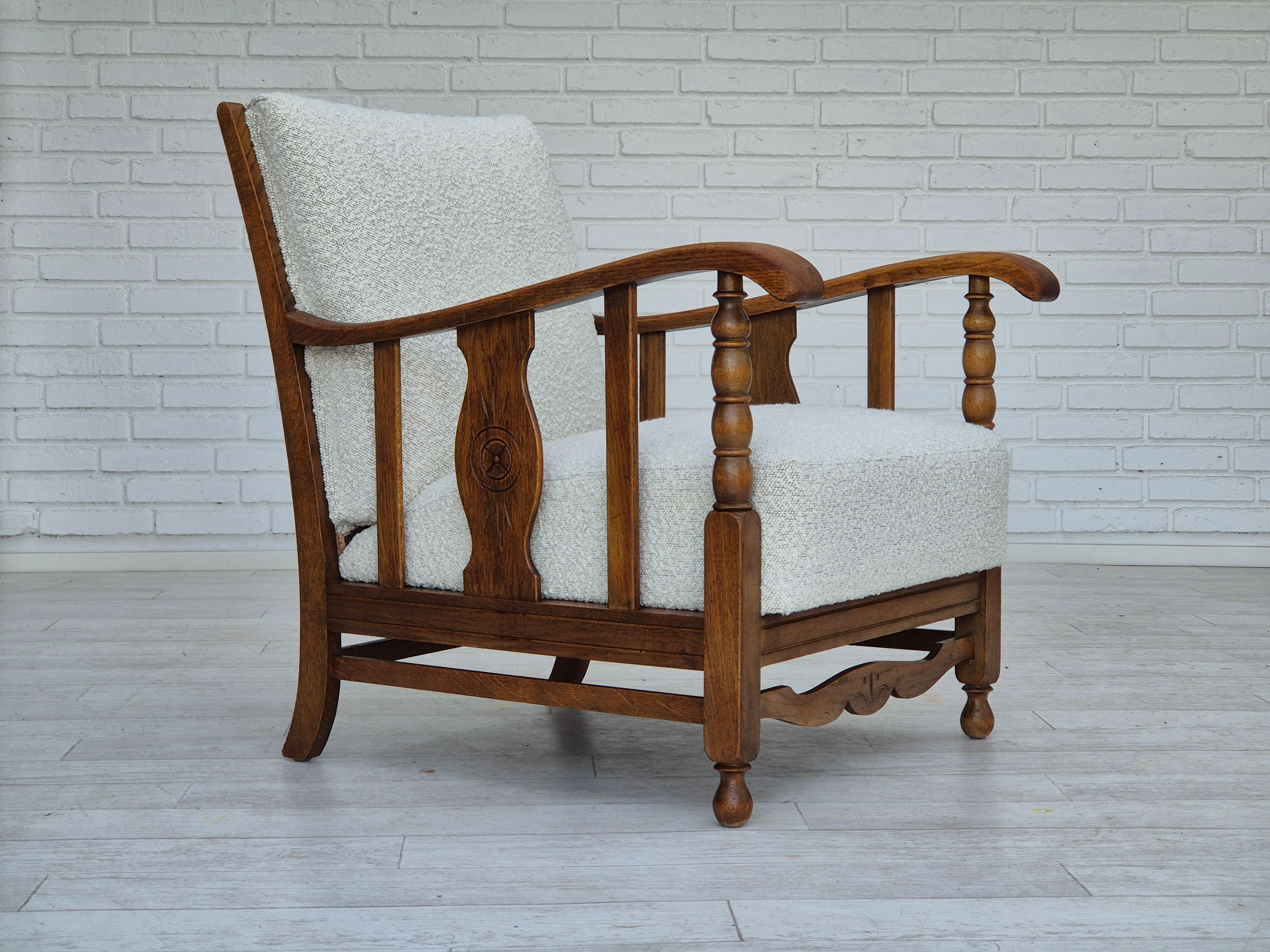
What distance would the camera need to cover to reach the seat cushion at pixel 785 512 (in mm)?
1313

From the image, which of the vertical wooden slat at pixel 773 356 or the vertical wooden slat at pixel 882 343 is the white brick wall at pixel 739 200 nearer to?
the vertical wooden slat at pixel 773 356

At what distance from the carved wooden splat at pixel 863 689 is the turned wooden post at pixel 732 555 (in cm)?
5

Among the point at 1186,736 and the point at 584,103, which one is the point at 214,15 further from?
the point at 1186,736

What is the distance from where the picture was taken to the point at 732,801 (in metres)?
1.36

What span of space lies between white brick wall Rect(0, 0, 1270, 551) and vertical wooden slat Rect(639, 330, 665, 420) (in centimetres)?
134

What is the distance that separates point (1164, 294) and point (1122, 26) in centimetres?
70

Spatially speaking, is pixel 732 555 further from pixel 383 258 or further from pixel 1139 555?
pixel 1139 555

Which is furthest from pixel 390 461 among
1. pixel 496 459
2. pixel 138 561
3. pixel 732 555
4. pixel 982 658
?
pixel 138 561

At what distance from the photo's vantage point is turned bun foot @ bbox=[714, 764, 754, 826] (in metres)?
1.36

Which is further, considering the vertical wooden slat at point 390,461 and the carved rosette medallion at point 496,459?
the vertical wooden slat at point 390,461

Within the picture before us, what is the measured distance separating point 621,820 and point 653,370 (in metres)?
0.80

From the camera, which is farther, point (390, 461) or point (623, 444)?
point (390, 461)

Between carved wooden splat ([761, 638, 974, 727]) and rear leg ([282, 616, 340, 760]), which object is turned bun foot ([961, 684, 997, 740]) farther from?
rear leg ([282, 616, 340, 760])

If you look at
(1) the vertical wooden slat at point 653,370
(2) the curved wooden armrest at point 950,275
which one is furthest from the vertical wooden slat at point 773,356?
(1) the vertical wooden slat at point 653,370
